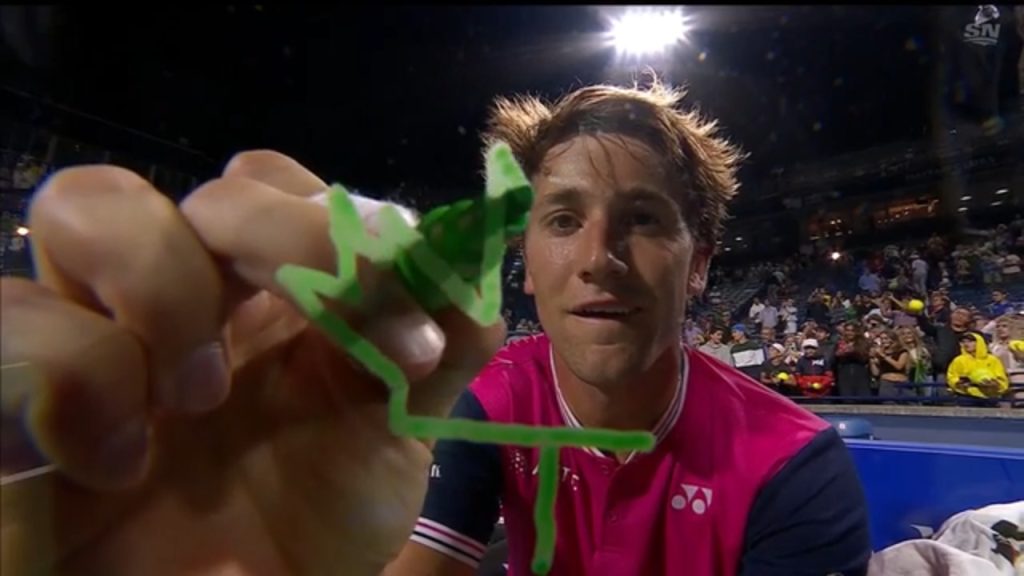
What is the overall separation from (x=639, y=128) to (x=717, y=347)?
19 centimetres

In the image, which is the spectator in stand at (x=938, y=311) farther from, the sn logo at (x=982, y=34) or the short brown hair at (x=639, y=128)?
the short brown hair at (x=639, y=128)

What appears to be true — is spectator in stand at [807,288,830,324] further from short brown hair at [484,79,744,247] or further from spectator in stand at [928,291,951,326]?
short brown hair at [484,79,744,247]

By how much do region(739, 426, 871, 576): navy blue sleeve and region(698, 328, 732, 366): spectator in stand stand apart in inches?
3.8

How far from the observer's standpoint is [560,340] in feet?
0.85

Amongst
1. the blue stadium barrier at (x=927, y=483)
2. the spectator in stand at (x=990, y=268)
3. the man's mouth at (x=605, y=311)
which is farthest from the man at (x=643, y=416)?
the spectator in stand at (x=990, y=268)

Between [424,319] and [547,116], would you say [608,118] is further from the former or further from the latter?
[424,319]

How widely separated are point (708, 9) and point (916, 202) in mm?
631

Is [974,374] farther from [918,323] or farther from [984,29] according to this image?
[984,29]

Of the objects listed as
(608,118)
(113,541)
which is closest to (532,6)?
(608,118)

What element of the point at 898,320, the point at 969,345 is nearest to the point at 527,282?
the point at 898,320

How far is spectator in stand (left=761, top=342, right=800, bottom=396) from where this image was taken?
0.49 meters

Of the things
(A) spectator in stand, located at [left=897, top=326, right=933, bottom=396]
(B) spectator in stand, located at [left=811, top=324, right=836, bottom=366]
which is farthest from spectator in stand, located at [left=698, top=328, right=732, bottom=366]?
(A) spectator in stand, located at [left=897, top=326, right=933, bottom=396]

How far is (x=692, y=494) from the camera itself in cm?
30

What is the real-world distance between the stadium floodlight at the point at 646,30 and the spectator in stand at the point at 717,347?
Answer: 6.8 inches
